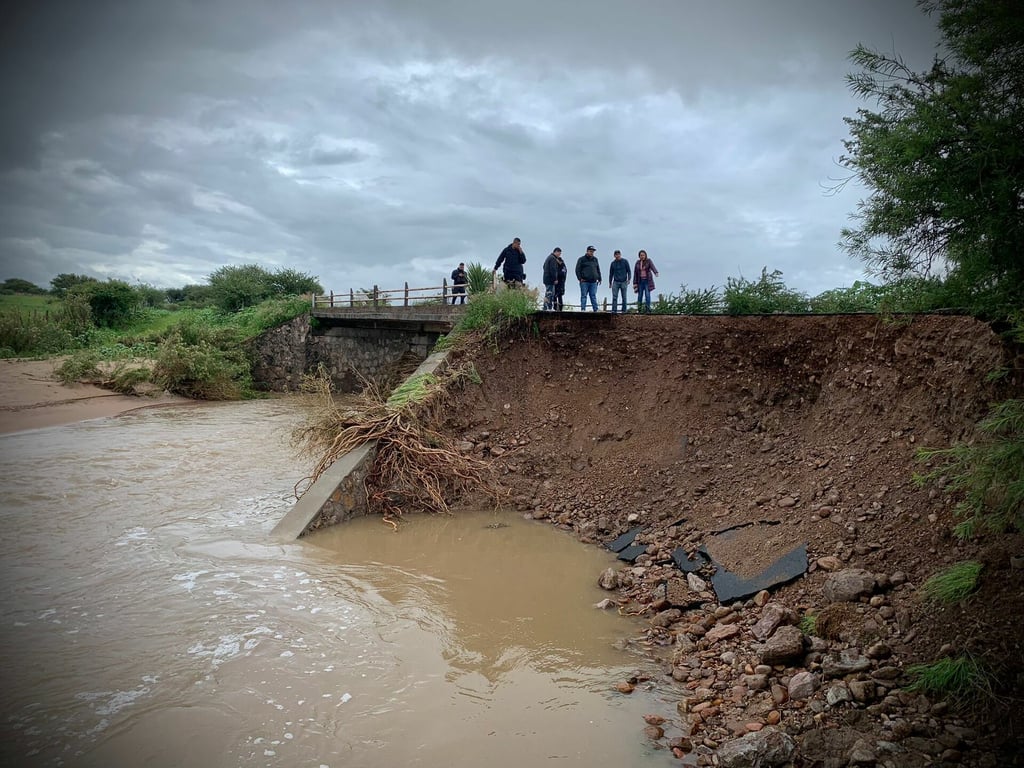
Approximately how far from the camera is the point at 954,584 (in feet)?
13.6

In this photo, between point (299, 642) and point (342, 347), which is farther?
point (342, 347)

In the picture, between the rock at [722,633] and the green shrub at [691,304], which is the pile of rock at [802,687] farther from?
the green shrub at [691,304]

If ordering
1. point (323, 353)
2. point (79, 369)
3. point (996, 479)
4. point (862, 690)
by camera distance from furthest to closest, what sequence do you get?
point (323, 353), point (79, 369), point (996, 479), point (862, 690)

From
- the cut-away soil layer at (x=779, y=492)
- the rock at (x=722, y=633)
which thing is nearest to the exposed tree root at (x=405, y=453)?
the cut-away soil layer at (x=779, y=492)

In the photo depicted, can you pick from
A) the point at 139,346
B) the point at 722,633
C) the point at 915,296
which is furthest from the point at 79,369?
the point at 915,296

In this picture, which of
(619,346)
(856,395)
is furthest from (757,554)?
(619,346)

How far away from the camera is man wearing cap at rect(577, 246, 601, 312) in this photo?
1334cm

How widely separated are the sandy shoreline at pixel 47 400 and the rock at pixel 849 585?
18.4 metres

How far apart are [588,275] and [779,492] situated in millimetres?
7374

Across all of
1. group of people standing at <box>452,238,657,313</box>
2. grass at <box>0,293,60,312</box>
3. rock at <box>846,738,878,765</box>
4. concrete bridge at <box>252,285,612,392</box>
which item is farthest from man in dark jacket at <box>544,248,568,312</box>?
grass at <box>0,293,60,312</box>

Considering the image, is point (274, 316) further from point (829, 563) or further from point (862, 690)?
point (862, 690)

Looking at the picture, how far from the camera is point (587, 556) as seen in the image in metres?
7.49

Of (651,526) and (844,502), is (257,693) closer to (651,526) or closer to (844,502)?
(651,526)

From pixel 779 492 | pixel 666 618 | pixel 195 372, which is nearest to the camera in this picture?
pixel 666 618
